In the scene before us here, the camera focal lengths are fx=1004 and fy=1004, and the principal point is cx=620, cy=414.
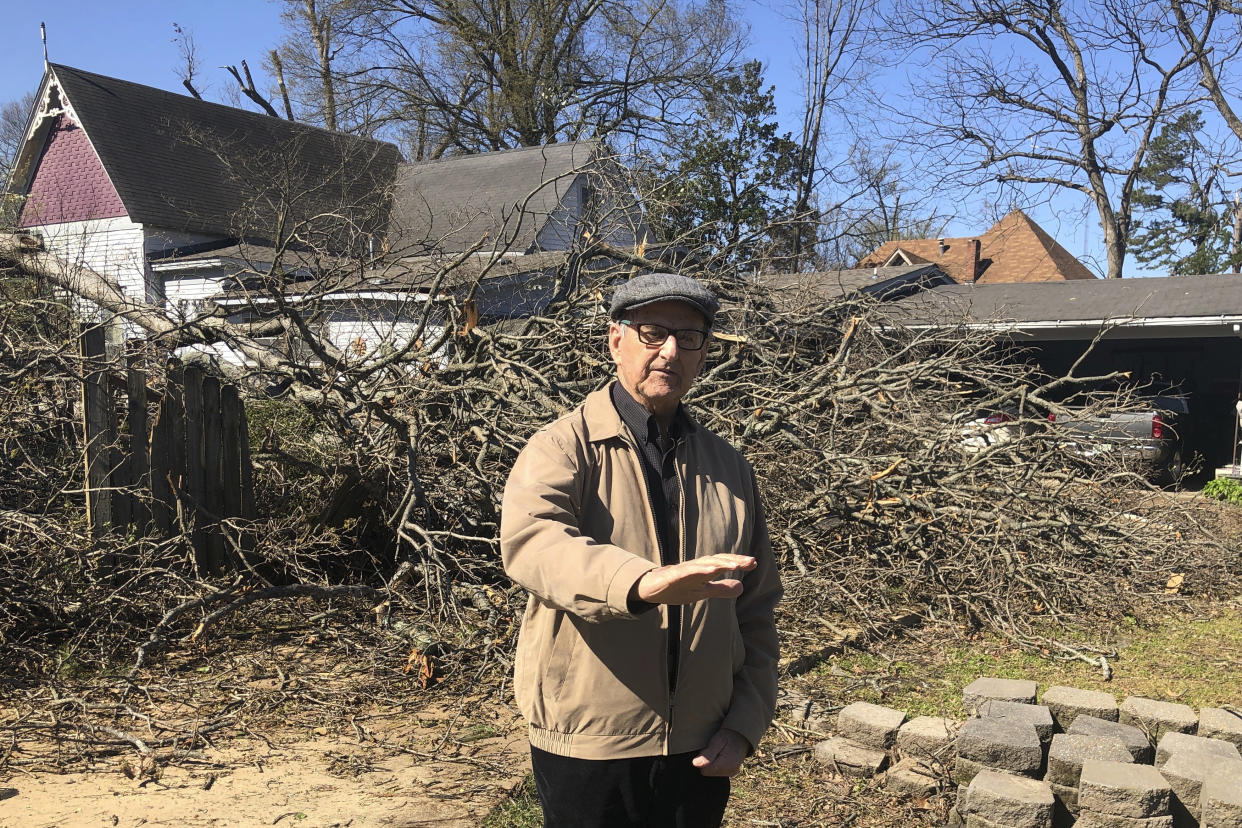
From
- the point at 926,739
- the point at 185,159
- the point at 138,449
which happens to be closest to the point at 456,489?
the point at 138,449

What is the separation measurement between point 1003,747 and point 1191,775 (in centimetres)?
63

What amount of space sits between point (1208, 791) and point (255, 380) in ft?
21.2

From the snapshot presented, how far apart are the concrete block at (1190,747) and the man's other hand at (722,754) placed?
249 centimetres

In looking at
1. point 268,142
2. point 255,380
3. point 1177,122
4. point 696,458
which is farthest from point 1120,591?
point 268,142

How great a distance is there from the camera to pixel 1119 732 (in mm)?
3951

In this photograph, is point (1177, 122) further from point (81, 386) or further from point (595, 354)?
point (81, 386)

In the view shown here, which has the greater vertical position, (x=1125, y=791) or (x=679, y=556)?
(x=679, y=556)

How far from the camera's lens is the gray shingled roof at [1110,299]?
14555 mm

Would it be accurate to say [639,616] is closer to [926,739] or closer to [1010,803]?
[1010,803]

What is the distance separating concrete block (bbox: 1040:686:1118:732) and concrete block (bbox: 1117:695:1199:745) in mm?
66

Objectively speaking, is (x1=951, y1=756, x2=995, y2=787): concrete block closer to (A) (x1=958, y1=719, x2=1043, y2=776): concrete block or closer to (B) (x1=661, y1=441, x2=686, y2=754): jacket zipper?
(A) (x1=958, y1=719, x2=1043, y2=776): concrete block

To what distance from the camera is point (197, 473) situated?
6.06m

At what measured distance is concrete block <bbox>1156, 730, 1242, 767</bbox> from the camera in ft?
12.4

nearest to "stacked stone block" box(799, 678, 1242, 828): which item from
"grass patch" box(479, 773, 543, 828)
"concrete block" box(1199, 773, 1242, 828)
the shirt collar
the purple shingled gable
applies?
"concrete block" box(1199, 773, 1242, 828)
